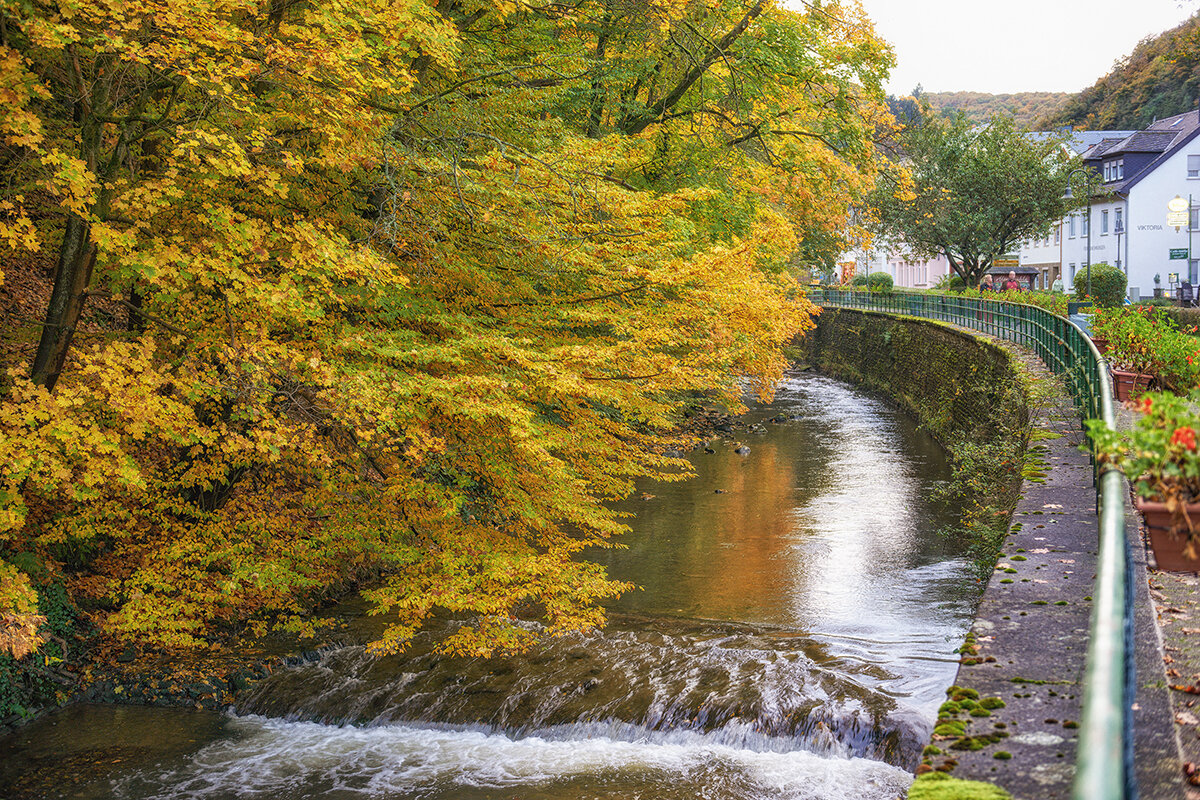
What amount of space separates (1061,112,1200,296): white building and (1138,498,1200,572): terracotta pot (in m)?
50.6

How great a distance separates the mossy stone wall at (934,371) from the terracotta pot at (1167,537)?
9.01m

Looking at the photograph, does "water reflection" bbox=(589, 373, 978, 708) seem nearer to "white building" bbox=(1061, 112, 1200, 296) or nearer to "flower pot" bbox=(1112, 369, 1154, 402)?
"flower pot" bbox=(1112, 369, 1154, 402)

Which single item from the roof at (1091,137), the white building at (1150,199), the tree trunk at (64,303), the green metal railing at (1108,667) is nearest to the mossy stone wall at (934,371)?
the green metal railing at (1108,667)

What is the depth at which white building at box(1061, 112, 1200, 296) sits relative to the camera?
50469 mm

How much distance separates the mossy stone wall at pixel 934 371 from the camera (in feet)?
59.4

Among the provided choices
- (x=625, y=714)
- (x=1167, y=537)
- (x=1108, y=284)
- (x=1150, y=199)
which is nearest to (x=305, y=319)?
(x=625, y=714)

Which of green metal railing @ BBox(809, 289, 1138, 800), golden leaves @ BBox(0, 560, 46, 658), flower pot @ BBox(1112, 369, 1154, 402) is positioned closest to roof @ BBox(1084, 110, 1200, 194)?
flower pot @ BBox(1112, 369, 1154, 402)

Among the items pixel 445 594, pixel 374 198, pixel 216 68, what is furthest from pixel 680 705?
pixel 216 68

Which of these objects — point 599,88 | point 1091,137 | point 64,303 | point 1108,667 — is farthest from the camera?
point 1091,137

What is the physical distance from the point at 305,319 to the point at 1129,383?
8.27 meters

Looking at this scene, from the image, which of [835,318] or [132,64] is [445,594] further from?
[835,318]

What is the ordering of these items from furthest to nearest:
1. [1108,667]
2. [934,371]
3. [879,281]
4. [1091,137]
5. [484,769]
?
[879,281] → [1091,137] → [934,371] → [484,769] → [1108,667]

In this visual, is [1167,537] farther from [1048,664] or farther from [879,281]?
[879,281]

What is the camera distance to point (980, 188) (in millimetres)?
46875
